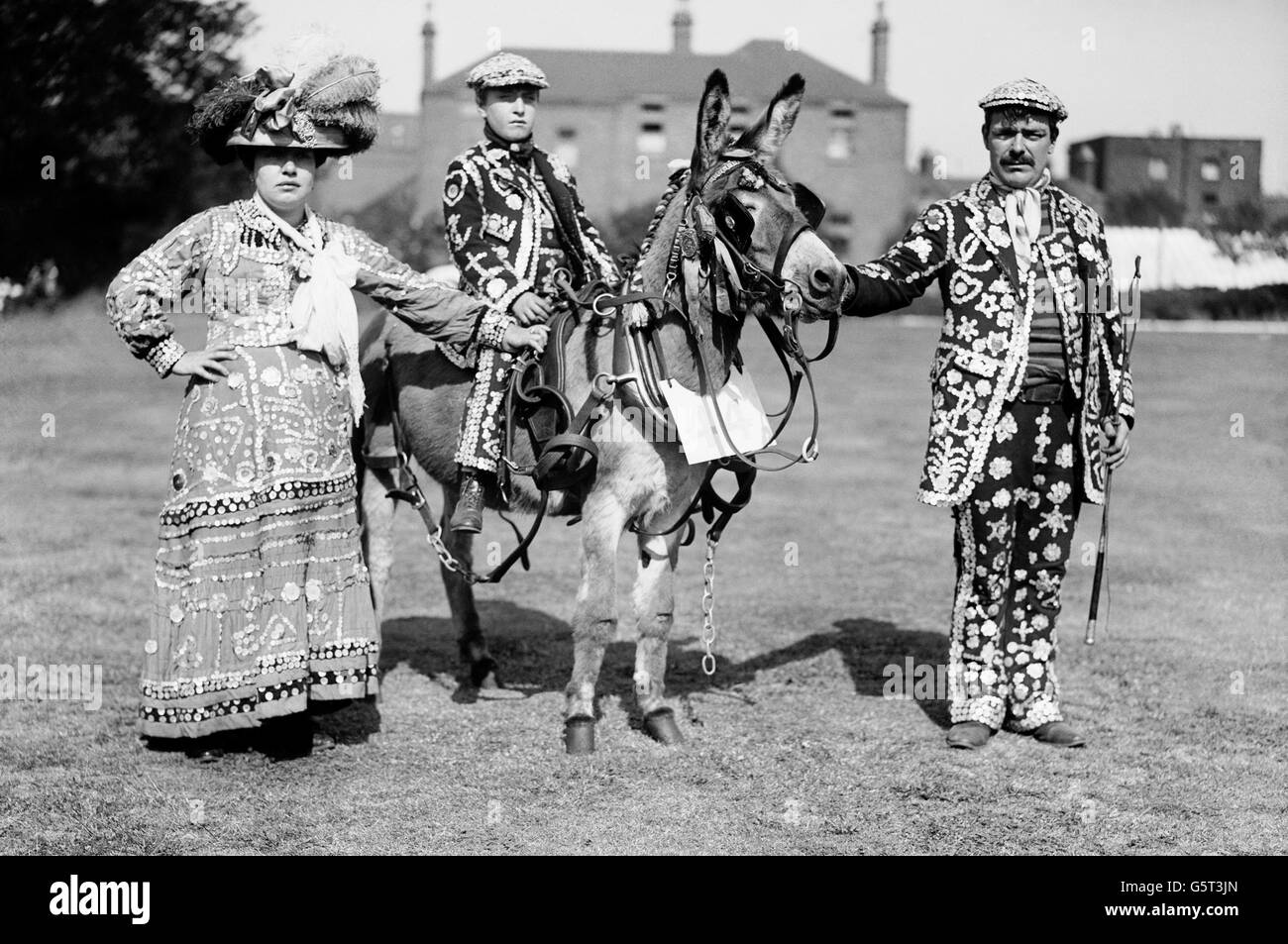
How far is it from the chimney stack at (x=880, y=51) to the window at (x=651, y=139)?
881 cm

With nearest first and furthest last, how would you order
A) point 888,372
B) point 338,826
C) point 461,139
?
point 338,826, point 888,372, point 461,139

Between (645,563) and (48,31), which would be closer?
(645,563)

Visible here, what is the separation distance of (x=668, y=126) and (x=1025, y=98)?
43.2 m

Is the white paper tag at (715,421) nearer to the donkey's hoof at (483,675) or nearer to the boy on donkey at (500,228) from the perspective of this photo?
the boy on donkey at (500,228)

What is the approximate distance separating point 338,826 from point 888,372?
69.4 ft

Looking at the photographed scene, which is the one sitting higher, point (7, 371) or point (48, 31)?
point (48, 31)

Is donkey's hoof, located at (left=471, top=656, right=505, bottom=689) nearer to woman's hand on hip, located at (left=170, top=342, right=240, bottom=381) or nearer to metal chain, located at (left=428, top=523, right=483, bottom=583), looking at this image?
metal chain, located at (left=428, top=523, right=483, bottom=583)

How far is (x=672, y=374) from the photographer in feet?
18.0

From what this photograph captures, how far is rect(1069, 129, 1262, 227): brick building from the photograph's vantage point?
14.3m

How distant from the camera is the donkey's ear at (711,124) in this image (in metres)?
5.00

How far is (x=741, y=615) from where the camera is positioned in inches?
344
